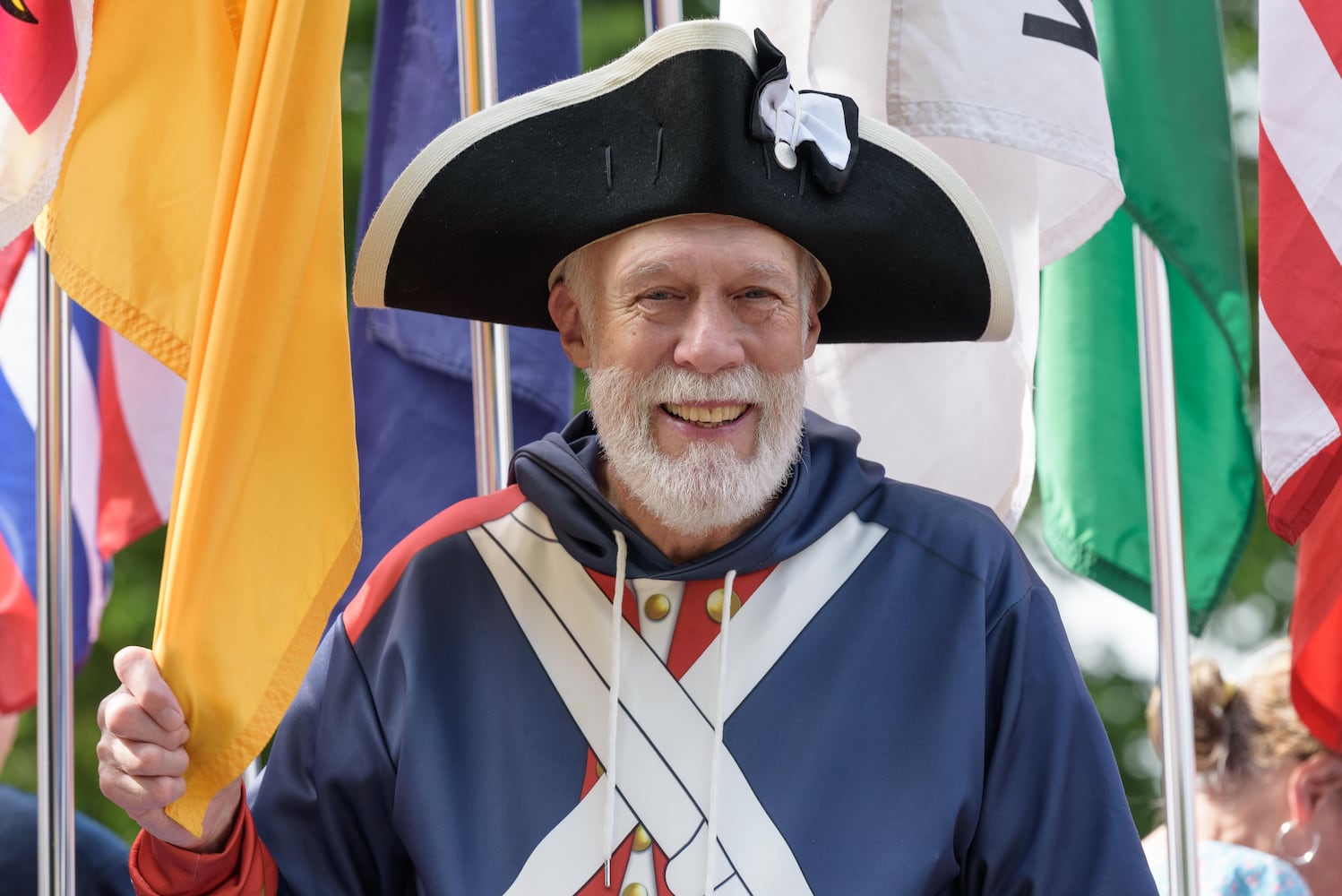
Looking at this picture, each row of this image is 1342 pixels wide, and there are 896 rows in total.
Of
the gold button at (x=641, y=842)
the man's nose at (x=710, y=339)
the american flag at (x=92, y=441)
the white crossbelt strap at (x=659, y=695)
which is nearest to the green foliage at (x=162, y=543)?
the american flag at (x=92, y=441)

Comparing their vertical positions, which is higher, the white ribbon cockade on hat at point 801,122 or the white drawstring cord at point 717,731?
the white ribbon cockade on hat at point 801,122

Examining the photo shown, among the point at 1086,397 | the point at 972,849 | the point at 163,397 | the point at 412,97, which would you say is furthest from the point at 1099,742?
the point at 163,397

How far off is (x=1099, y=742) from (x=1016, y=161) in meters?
1.34

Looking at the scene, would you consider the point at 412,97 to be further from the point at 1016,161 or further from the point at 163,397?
the point at 1016,161

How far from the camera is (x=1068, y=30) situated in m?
3.11

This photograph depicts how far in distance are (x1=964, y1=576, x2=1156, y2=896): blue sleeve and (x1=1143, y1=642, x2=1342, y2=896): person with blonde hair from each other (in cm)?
164

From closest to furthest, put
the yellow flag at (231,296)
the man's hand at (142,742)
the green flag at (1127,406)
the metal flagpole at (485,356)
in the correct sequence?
the man's hand at (142,742) < the yellow flag at (231,296) < the metal flagpole at (485,356) < the green flag at (1127,406)

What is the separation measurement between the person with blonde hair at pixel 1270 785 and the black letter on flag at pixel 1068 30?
1.72 m

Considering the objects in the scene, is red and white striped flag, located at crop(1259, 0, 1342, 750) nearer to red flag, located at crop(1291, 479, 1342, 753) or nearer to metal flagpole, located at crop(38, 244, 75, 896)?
red flag, located at crop(1291, 479, 1342, 753)

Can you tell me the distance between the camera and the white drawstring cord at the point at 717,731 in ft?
8.09

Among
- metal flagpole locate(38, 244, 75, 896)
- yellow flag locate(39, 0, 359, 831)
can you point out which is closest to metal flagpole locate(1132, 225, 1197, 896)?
yellow flag locate(39, 0, 359, 831)

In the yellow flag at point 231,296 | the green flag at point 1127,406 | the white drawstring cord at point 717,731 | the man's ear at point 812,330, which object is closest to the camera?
the yellow flag at point 231,296

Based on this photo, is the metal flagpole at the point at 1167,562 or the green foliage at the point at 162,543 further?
the green foliage at the point at 162,543

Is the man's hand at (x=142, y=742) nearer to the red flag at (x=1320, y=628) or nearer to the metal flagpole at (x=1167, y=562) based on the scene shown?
the metal flagpole at (x=1167, y=562)
